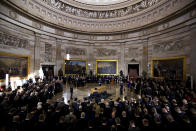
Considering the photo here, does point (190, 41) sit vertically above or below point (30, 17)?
below

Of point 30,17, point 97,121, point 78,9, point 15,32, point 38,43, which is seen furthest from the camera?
point 78,9

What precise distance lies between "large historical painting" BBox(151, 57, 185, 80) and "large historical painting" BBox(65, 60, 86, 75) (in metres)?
12.3

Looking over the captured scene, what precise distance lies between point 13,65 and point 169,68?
61.9 ft

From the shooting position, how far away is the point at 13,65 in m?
11.2

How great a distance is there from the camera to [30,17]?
13.4 m

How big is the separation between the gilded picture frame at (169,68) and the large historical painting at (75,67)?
40.3ft

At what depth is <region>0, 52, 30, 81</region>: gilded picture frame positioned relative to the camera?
10173mm

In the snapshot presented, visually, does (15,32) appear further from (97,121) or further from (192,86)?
(192,86)

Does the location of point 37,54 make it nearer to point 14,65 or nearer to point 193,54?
point 14,65

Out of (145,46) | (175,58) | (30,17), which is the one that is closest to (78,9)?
(30,17)

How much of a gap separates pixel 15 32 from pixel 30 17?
3.16m

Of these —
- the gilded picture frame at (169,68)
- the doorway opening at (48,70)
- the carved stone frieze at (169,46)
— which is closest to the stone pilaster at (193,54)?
the gilded picture frame at (169,68)

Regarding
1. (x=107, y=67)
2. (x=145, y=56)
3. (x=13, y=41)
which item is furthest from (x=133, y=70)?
(x=13, y=41)

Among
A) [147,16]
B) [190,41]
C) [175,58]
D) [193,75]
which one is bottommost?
[193,75]
